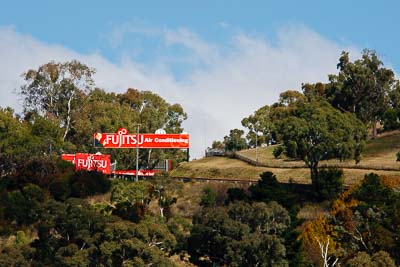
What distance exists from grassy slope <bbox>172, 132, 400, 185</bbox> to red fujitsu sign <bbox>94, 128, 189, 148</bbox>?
942cm

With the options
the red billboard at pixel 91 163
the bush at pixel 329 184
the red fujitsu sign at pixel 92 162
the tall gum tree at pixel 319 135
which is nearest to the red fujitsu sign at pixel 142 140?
the red fujitsu sign at pixel 92 162

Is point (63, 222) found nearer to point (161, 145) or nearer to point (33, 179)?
point (33, 179)

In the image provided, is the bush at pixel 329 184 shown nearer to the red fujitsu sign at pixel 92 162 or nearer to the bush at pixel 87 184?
the bush at pixel 87 184

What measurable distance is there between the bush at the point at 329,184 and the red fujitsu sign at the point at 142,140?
20.1m

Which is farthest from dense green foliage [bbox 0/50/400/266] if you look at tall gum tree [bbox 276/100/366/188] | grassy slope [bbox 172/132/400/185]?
grassy slope [bbox 172/132/400/185]

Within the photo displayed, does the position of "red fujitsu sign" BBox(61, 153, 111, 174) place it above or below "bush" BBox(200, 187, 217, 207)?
above

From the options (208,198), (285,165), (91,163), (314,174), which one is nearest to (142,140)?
(91,163)

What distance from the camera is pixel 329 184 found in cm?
7344

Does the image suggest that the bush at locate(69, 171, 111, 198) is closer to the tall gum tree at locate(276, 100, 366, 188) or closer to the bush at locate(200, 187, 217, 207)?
the bush at locate(200, 187, 217, 207)

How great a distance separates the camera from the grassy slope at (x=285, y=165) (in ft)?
286

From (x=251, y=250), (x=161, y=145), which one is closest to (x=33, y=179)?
(x=161, y=145)

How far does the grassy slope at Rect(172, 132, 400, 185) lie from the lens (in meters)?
87.2

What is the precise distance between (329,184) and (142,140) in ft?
81.3

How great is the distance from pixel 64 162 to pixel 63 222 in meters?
27.6
